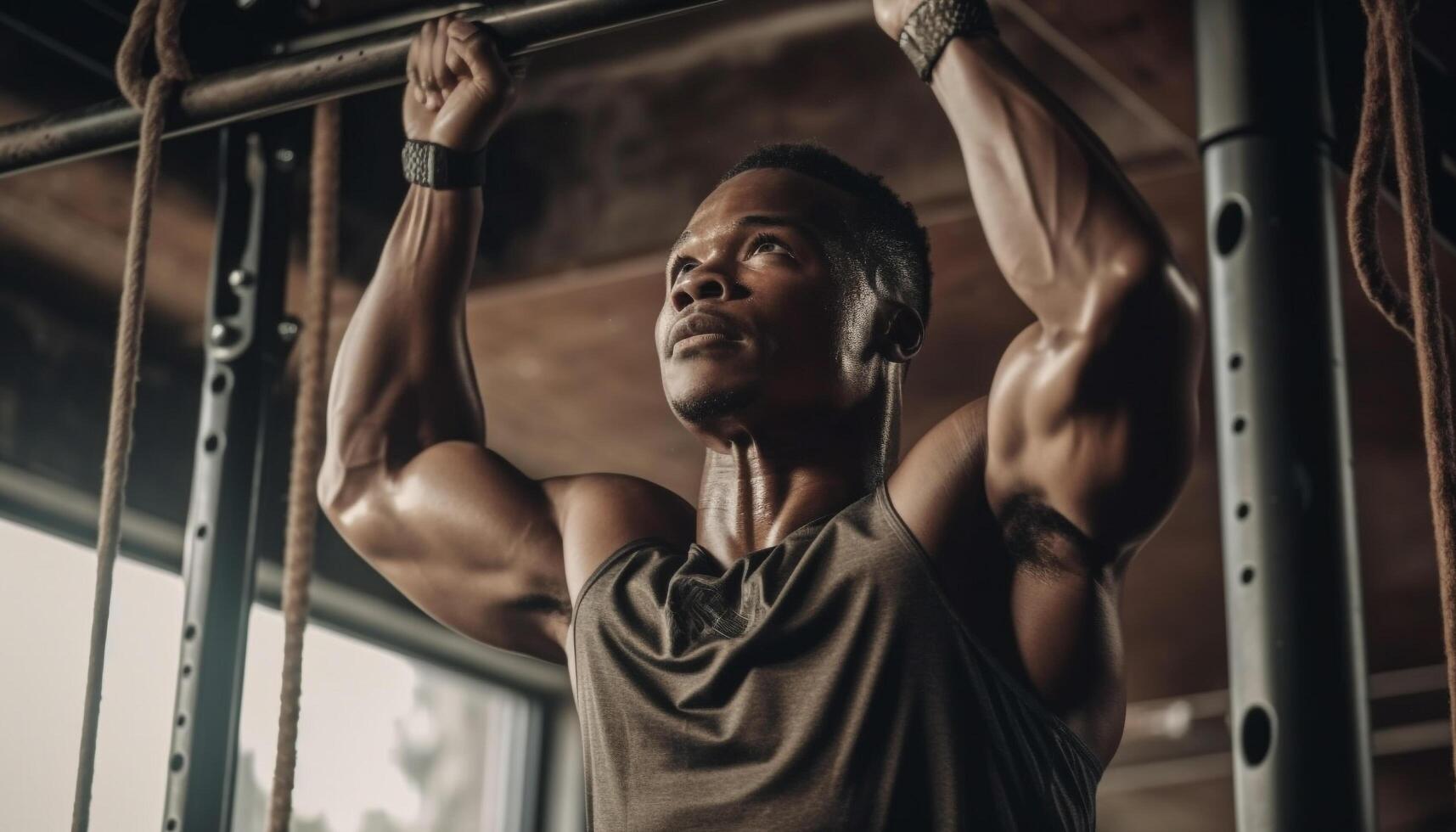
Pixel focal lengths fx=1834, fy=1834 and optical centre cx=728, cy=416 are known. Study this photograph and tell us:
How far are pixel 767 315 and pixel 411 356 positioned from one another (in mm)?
415

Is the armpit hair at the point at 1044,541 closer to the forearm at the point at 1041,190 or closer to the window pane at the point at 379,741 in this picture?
the forearm at the point at 1041,190

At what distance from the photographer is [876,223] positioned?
1654 millimetres

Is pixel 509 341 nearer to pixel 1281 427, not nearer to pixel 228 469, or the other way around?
pixel 228 469

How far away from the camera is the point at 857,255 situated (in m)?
1.62

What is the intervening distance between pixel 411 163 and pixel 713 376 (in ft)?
1.56

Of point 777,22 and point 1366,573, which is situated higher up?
point 777,22

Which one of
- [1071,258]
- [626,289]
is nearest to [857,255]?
[1071,258]

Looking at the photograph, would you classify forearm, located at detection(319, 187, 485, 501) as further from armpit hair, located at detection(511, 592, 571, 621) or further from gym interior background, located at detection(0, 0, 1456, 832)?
gym interior background, located at detection(0, 0, 1456, 832)

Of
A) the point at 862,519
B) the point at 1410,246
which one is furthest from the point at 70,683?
the point at 1410,246

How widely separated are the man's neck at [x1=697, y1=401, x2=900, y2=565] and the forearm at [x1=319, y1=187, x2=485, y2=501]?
1.08 ft

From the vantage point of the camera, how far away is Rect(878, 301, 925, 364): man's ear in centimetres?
162

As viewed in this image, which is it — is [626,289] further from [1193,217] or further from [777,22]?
[1193,217]

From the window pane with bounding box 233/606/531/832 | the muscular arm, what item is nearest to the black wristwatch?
the muscular arm

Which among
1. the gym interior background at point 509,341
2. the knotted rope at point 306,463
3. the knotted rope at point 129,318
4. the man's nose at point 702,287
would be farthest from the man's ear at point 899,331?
the gym interior background at point 509,341
